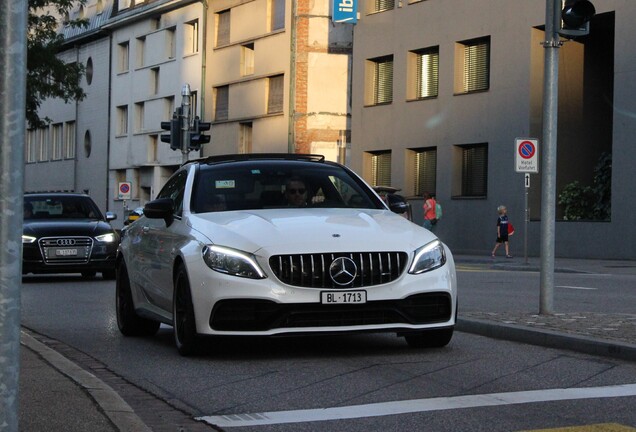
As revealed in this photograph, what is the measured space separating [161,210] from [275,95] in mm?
40593

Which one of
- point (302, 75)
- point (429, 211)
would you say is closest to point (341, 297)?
point (429, 211)

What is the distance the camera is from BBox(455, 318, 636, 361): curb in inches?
370

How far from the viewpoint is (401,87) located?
143ft

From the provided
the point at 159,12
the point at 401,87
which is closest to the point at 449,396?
the point at 401,87

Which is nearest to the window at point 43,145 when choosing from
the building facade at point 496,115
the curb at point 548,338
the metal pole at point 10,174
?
the building facade at point 496,115

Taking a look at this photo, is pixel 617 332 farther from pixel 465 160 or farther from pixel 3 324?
pixel 465 160

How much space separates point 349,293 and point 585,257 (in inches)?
1061

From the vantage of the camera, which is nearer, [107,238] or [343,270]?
[343,270]

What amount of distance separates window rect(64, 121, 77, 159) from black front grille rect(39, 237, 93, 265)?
4996 centimetres

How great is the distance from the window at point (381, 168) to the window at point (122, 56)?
23.1 m

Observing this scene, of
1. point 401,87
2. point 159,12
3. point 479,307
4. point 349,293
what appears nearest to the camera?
point 349,293

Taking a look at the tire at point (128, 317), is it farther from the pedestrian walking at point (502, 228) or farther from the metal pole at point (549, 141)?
the pedestrian walking at point (502, 228)

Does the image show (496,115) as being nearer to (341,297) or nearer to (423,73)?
(423,73)

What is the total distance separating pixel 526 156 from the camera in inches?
1105
